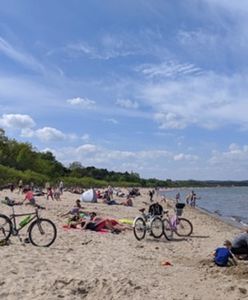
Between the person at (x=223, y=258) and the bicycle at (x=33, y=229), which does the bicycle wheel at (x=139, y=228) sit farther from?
the person at (x=223, y=258)

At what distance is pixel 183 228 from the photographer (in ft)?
63.2

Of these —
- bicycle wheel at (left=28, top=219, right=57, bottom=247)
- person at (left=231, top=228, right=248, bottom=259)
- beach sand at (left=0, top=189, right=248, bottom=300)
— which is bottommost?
beach sand at (left=0, top=189, right=248, bottom=300)

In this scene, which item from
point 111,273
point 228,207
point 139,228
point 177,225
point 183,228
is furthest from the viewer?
point 228,207

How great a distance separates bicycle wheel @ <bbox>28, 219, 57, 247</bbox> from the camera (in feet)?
41.4

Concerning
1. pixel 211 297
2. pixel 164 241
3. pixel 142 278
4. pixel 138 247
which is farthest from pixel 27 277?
pixel 164 241

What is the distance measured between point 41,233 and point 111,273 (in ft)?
11.7

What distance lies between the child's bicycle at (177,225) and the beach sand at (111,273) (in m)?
2.54

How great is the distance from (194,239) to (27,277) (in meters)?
10.5

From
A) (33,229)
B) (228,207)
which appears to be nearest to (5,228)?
(33,229)

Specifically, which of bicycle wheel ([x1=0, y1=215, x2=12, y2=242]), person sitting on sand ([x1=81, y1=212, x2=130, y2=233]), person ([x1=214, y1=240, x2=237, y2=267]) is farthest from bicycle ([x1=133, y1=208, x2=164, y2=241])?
bicycle wheel ([x1=0, y1=215, x2=12, y2=242])

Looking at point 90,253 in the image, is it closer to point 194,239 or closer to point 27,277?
point 27,277

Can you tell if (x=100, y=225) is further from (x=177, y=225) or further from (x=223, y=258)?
(x=223, y=258)

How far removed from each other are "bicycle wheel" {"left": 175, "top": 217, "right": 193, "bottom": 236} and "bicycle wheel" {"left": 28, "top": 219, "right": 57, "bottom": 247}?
7.04 meters

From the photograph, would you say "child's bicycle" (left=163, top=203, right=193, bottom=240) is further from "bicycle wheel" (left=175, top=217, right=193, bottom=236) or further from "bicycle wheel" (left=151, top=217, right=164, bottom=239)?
"bicycle wheel" (left=151, top=217, right=164, bottom=239)
